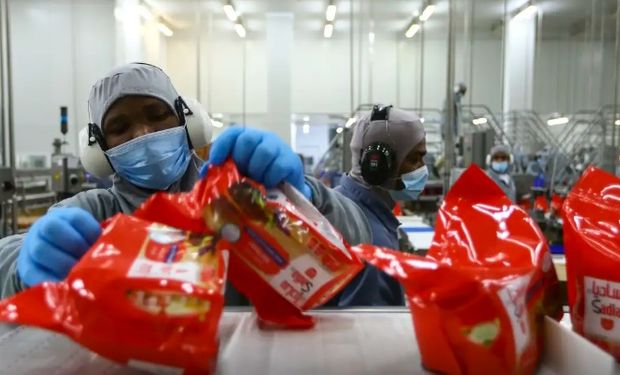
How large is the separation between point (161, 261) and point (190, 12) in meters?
8.45

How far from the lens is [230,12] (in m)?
7.85

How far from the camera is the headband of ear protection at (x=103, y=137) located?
3.60ft

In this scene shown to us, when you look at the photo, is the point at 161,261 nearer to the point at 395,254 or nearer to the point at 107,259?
the point at 107,259

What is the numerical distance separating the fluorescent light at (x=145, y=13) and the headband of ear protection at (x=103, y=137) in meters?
7.32

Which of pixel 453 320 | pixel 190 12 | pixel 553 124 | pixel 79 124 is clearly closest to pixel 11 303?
pixel 453 320

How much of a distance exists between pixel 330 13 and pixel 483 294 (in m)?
8.25

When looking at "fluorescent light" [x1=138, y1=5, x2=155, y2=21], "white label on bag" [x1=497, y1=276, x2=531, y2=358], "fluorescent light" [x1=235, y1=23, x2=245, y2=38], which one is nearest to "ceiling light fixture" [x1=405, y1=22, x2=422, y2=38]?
"fluorescent light" [x1=235, y1=23, x2=245, y2=38]

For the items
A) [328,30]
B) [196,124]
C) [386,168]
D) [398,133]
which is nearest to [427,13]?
[328,30]

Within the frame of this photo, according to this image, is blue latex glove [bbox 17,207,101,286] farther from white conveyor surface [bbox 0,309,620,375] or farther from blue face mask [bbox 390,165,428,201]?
blue face mask [bbox 390,165,428,201]

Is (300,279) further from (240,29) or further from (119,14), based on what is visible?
(240,29)

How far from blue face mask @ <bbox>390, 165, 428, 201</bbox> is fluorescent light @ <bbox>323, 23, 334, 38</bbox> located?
7497 millimetres

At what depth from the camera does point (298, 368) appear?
47cm

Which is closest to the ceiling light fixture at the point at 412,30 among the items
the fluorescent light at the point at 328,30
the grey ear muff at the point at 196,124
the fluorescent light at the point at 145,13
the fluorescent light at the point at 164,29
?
the fluorescent light at the point at 328,30

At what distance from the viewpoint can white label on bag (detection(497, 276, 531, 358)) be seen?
1.41 ft
